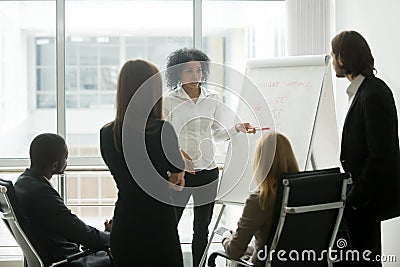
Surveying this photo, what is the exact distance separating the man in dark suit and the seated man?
1243 millimetres

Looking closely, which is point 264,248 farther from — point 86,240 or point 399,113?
point 399,113

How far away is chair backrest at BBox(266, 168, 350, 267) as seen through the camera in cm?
286

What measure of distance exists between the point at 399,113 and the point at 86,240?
1805 mm

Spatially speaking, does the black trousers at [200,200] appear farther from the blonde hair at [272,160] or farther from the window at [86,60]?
the window at [86,60]

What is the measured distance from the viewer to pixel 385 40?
3791 mm

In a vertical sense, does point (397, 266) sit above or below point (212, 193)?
below

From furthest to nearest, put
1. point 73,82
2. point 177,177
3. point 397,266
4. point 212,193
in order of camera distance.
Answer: point 73,82, point 212,193, point 397,266, point 177,177

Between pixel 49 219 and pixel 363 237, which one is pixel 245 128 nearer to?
pixel 363 237

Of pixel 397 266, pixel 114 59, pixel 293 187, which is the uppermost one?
pixel 114 59

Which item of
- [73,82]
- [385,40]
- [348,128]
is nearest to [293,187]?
[348,128]

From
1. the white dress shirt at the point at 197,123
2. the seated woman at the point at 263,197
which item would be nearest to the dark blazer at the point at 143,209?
the seated woman at the point at 263,197

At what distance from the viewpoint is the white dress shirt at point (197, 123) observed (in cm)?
380

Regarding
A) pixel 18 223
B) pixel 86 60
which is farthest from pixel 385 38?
pixel 86 60

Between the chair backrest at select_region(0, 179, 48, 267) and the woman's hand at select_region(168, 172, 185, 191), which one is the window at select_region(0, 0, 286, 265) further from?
the woman's hand at select_region(168, 172, 185, 191)
